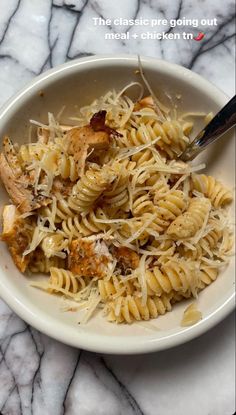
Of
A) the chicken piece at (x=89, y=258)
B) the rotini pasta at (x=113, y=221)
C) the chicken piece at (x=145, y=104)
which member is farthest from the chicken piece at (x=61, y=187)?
the chicken piece at (x=145, y=104)

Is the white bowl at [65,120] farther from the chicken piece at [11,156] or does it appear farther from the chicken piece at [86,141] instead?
the chicken piece at [86,141]

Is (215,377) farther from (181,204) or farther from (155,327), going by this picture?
(181,204)

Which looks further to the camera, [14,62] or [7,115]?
[14,62]

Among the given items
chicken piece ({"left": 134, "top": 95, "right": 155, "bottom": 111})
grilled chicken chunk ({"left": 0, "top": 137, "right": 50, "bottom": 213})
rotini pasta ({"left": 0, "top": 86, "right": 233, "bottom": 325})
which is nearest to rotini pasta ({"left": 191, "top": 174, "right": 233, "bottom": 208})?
rotini pasta ({"left": 0, "top": 86, "right": 233, "bottom": 325})

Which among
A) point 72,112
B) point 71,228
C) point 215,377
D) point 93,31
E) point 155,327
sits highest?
point 93,31

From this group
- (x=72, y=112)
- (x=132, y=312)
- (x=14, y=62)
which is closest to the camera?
(x=132, y=312)

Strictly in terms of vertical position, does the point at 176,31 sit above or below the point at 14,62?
above

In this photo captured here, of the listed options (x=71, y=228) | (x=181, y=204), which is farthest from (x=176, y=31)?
(x=71, y=228)
